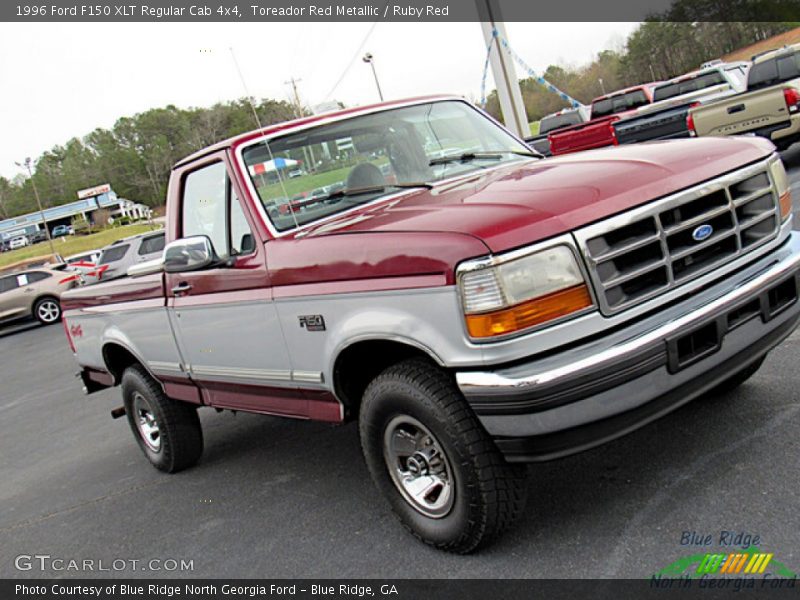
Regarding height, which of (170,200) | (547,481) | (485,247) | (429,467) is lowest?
(547,481)

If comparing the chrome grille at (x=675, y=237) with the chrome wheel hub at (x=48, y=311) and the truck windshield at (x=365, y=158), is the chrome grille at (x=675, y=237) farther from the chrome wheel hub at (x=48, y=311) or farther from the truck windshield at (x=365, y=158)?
the chrome wheel hub at (x=48, y=311)

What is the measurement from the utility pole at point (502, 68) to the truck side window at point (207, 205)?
14.3 metres

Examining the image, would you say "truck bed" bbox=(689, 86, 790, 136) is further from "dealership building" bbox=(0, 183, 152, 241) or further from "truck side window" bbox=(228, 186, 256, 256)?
"dealership building" bbox=(0, 183, 152, 241)

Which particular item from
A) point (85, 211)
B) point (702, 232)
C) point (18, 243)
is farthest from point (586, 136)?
point (85, 211)

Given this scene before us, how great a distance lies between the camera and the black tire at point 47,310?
20016 millimetres

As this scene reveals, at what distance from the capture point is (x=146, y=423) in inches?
224

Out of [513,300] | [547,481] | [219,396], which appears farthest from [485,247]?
[219,396]

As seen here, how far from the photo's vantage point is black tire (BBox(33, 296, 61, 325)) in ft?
65.7

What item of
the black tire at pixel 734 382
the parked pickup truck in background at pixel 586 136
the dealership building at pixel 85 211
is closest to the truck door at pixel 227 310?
the black tire at pixel 734 382

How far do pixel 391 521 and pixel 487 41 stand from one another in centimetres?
1697

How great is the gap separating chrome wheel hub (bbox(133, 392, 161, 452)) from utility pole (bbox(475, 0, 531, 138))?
14050 millimetres
